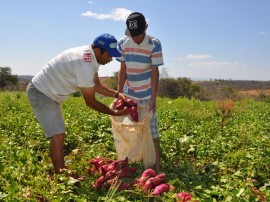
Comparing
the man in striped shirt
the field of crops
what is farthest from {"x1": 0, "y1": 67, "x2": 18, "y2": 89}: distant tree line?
the man in striped shirt

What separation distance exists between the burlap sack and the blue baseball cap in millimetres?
1027

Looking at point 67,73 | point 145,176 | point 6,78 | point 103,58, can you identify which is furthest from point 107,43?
point 6,78

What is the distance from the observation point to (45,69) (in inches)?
137

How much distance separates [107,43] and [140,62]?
90cm

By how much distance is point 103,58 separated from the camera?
338 cm

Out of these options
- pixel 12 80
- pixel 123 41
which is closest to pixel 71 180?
pixel 123 41

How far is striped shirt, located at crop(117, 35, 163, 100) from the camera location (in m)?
4.00

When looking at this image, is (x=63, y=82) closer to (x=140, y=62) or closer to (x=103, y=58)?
(x=103, y=58)

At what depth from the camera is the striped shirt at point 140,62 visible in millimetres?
4000

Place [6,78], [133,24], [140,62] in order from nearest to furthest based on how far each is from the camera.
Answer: [133,24]
[140,62]
[6,78]

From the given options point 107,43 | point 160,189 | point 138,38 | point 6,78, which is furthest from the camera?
→ point 6,78

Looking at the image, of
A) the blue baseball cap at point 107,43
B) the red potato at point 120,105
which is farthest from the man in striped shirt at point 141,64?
the blue baseball cap at point 107,43

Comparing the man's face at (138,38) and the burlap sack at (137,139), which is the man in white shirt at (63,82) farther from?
the man's face at (138,38)

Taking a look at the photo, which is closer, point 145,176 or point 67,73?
point 67,73
